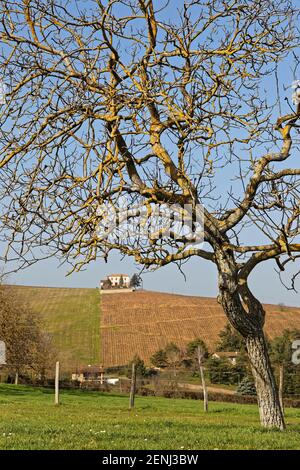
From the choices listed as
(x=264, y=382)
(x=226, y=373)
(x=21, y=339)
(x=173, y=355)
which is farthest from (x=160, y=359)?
(x=264, y=382)

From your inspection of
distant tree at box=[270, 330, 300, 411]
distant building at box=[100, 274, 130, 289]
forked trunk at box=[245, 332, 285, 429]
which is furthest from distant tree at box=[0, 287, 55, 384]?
distant building at box=[100, 274, 130, 289]

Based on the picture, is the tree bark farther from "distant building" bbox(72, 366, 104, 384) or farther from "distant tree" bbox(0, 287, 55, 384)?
"distant building" bbox(72, 366, 104, 384)

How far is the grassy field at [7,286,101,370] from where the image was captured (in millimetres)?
42812

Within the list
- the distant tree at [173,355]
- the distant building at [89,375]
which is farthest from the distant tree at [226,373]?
the distant building at [89,375]

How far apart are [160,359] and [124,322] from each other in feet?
41.2

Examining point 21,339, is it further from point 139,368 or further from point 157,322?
point 157,322

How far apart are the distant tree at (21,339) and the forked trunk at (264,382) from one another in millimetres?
22488

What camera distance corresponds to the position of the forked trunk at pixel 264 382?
936cm

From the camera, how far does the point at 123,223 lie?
944 cm

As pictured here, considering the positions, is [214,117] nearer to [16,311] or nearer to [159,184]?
[159,184]

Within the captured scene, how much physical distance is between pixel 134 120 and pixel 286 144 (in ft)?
8.22

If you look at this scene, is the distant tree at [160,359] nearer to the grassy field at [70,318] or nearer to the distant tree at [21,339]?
the grassy field at [70,318]

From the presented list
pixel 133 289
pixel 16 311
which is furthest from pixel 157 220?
pixel 133 289

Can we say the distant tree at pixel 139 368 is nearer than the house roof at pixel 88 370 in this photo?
→ Yes
